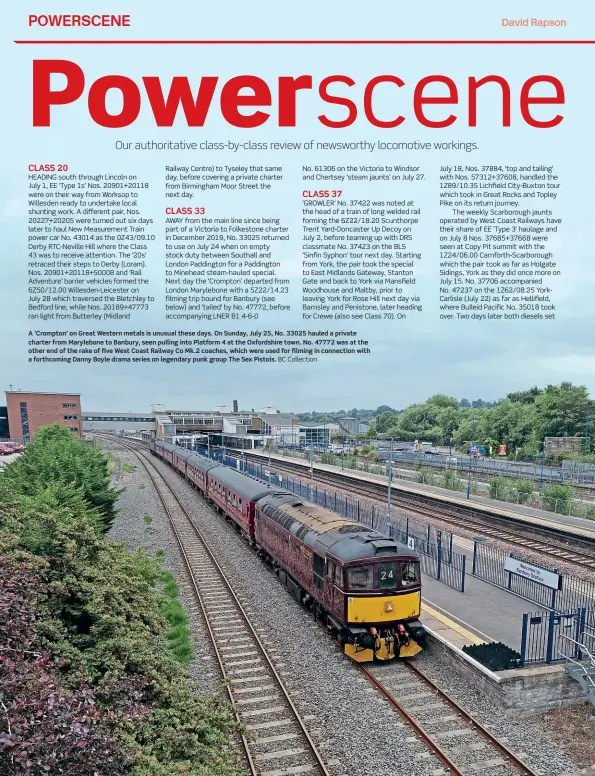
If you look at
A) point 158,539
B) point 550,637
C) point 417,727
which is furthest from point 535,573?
point 158,539

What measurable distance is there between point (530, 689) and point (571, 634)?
2.97m

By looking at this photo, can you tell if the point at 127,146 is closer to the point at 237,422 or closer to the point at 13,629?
the point at 13,629

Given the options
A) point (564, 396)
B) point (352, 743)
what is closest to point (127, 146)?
point (352, 743)

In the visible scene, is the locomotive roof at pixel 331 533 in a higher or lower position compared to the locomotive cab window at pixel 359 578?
higher

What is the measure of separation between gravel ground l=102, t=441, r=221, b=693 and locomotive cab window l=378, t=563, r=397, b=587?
4.51m

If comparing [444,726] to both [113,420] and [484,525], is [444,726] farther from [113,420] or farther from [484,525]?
[113,420]

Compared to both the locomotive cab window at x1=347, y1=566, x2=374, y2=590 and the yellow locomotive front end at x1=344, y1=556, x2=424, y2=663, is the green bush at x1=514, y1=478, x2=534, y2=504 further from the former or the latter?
the locomotive cab window at x1=347, y1=566, x2=374, y2=590

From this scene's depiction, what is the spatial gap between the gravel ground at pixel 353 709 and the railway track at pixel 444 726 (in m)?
0.21

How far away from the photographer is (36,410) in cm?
7969

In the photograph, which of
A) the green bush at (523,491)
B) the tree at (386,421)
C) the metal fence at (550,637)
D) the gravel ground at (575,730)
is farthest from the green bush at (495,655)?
the tree at (386,421)

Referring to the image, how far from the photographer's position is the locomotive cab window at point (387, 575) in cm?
1322

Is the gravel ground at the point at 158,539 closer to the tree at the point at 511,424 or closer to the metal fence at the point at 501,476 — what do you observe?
the metal fence at the point at 501,476

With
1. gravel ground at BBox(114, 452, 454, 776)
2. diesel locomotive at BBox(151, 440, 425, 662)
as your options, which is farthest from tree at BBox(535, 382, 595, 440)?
diesel locomotive at BBox(151, 440, 425, 662)

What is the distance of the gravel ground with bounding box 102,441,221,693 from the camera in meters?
13.3
